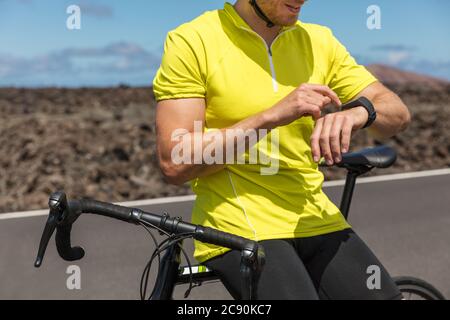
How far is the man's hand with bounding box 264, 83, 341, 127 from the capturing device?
233 centimetres

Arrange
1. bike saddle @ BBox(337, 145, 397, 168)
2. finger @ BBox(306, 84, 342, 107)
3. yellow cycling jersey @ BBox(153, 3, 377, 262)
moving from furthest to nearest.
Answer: bike saddle @ BBox(337, 145, 397, 168)
yellow cycling jersey @ BBox(153, 3, 377, 262)
finger @ BBox(306, 84, 342, 107)

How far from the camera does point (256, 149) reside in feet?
8.88

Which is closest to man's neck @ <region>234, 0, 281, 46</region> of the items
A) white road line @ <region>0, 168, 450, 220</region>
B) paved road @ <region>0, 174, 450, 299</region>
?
paved road @ <region>0, 174, 450, 299</region>

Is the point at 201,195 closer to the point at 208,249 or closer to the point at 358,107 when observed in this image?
the point at 208,249

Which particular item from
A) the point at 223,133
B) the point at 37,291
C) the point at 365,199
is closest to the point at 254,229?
the point at 223,133

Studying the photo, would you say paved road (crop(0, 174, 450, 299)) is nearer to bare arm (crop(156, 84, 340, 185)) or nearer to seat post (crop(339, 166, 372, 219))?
seat post (crop(339, 166, 372, 219))

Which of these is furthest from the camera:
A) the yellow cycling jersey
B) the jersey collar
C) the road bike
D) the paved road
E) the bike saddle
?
the paved road

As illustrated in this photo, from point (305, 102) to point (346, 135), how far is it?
0.16 meters

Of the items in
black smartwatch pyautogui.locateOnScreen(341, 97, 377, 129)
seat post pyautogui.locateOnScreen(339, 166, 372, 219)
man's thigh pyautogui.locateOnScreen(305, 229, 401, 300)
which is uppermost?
black smartwatch pyautogui.locateOnScreen(341, 97, 377, 129)

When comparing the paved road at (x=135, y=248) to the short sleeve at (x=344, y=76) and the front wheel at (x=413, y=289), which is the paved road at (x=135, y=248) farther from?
the short sleeve at (x=344, y=76)

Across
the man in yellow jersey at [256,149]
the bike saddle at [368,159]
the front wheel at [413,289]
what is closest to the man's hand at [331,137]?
the man in yellow jersey at [256,149]

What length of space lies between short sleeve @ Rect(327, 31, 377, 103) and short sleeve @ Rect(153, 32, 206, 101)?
0.61 m

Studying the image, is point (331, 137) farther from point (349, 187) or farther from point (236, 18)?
point (349, 187)
